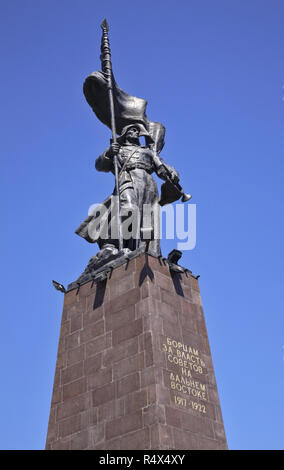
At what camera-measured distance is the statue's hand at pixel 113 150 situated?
1845cm

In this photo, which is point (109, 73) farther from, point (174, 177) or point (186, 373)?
point (186, 373)

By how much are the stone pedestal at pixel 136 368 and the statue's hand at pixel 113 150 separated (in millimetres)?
4443

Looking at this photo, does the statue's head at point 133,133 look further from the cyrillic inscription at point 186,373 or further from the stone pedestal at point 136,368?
the cyrillic inscription at point 186,373

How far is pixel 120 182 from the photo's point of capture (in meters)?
18.1

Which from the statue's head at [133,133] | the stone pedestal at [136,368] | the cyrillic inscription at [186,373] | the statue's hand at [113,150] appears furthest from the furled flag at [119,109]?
the cyrillic inscription at [186,373]

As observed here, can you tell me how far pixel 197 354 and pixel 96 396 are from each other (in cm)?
274

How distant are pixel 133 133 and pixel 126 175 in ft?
7.37

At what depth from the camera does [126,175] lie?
18.3 meters

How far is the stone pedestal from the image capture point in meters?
12.8

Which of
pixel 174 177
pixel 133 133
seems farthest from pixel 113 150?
pixel 174 177
